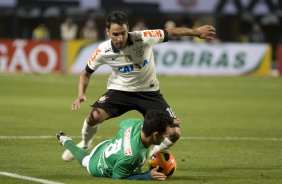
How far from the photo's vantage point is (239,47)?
36.0 meters

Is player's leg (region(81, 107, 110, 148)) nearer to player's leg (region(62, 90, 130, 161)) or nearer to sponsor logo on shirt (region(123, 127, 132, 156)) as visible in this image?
player's leg (region(62, 90, 130, 161))

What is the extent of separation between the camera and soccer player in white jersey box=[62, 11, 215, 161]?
11320 mm

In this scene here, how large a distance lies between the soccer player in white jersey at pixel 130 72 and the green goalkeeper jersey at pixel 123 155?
46.6 inches

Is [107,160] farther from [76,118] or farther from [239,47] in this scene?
[239,47]

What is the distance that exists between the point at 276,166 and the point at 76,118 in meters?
8.06

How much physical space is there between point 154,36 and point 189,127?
5.92 metres

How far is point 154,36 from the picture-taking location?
1144cm

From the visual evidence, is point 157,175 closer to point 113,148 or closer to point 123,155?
point 123,155

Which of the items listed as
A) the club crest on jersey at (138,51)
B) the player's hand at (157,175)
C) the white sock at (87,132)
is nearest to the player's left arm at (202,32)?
the club crest on jersey at (138,51)

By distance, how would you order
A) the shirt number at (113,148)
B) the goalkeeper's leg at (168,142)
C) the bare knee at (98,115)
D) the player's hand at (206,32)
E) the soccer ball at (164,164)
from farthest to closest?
the bare knee at (98,115)
the player's hand at (206,32)
the goalkeeper's leg at (168,142)
the soccer ball at (164,164)
the shirt number at (113,148)

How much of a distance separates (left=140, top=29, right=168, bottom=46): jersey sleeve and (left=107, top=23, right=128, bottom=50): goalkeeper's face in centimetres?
41

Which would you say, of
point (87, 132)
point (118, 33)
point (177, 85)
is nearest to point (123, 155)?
point (118, 33)

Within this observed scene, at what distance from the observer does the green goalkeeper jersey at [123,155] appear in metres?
9.66

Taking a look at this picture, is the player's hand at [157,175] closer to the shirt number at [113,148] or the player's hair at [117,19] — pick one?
the shirt number at [113,148]
